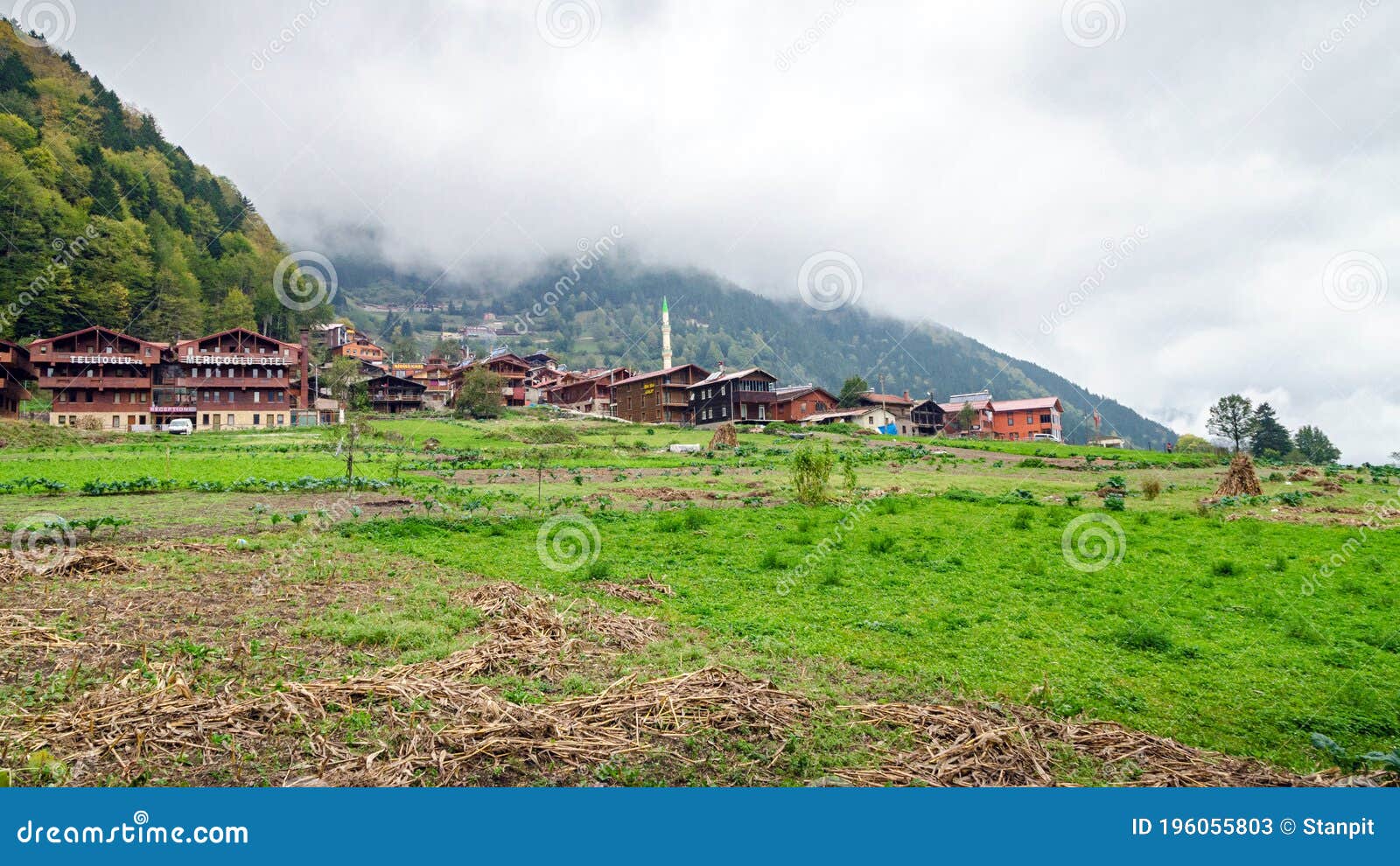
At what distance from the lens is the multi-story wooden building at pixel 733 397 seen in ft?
274

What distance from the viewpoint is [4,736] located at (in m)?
5.21

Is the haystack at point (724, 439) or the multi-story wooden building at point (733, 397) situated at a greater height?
the multi-story wooden building at point (733, 397)

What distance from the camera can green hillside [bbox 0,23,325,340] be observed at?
76.8m

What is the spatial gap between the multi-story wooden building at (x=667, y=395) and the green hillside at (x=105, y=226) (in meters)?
58.5

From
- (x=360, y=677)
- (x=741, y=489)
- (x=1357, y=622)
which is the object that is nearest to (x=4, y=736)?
A: (x=360, y=677)

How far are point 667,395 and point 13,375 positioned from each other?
62.7m

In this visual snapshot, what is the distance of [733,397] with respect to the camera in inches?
3305

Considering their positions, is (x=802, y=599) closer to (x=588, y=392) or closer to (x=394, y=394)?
(x=394, y=394)

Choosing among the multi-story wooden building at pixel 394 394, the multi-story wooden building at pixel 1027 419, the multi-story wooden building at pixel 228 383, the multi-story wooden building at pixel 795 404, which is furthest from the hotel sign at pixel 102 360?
the multi-story wooden building at pixel 1027 419

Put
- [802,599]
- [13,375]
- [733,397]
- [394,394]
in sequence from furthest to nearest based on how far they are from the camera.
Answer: [394,394], [733,397], [13,375], [802,599]

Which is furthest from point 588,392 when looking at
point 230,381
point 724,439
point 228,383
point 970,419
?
point 724,439

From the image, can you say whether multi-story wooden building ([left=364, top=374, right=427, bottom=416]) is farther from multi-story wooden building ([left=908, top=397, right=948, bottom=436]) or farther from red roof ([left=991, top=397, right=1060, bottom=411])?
red roof ([left=991, top=397, right=1060, bottom=411])

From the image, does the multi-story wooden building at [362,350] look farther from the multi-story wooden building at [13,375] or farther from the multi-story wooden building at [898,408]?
the multi-story wooden building at [898,408]

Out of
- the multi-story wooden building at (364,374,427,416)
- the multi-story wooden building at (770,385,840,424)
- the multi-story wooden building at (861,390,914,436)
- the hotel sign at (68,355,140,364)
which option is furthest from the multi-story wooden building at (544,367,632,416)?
the hotel sign at (68,355,140,364)
